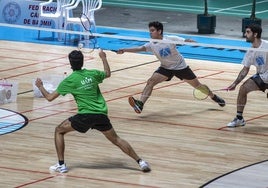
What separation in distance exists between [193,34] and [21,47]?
5.71m

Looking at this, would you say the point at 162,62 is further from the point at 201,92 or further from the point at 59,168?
the point at 59,168

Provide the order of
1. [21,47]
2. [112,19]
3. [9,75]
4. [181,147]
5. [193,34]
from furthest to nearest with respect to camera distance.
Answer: [112,19] < [193,34] < [21,47] < [9,75] < [181,147]

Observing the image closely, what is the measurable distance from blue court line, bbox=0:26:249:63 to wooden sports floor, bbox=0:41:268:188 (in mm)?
2569

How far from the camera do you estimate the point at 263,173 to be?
51.8ft

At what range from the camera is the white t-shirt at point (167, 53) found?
1977 cm

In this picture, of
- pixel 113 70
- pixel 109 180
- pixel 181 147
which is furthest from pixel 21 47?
pixel 109 180

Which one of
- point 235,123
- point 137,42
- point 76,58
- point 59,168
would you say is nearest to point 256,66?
point 235,123

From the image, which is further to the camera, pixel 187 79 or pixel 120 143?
pixel 187 79

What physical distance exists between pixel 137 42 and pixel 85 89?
46.9 feet

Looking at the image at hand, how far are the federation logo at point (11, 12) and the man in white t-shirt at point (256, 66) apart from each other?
1380 centimetres

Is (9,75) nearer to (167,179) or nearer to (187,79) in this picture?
(187,79)

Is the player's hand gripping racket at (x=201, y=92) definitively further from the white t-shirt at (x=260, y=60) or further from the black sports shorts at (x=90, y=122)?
the black sports shorts at (x=90, y=122)

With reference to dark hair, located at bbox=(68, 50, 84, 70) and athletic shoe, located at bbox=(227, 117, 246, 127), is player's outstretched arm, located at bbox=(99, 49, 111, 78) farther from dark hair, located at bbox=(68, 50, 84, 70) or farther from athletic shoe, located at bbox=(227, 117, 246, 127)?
athletic shoe, located at bbox=(227, 117, 246, 127)

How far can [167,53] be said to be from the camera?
19.8m
